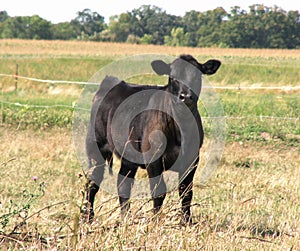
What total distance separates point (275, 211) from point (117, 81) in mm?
2843

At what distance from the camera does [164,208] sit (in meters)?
4.23

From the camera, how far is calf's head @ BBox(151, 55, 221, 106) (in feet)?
21.4

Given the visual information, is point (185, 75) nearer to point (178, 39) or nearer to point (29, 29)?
point (178, 39)

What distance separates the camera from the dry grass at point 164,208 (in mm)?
4168

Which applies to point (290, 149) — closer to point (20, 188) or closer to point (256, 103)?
point (20, 188)

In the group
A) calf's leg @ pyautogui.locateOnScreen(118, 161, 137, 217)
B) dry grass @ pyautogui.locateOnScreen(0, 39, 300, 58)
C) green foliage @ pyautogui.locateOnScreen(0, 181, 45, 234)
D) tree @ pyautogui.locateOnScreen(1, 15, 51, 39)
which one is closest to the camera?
green foliage @ pyautogui.locateOnScreen(0, 181, 45, 234)

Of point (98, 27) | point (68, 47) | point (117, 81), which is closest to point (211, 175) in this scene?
point (117, 81)

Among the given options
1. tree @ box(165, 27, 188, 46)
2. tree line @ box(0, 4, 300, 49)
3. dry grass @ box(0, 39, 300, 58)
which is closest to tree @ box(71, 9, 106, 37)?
tree line @ box(0, 4, 300, 49)

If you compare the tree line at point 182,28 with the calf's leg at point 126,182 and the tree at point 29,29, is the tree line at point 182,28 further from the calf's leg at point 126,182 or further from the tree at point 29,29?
the calf's leg at point 126,182

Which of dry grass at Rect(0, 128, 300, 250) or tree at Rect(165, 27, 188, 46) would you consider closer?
dry grass at Rect(0, 128, 300, 250)

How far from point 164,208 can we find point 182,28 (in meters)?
112

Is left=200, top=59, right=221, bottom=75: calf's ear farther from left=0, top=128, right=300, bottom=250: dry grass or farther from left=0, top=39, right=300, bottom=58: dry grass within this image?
left=0, top=39, right=300, bottom=58: dry grass

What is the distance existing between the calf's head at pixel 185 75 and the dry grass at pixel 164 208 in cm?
117

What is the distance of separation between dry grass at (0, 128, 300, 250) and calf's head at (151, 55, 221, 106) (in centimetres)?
117
